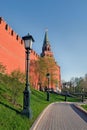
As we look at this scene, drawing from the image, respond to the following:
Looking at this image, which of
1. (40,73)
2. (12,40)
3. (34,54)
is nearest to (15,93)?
(12,40)

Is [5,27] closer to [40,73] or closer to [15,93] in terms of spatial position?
[15,93]

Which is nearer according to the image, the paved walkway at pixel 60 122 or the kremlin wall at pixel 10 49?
the paved walkway at pixel 60 122

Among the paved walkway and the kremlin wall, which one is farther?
the kremlin wall

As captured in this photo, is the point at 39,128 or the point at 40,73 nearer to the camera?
the point at 39,128

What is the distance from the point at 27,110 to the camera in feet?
39.5

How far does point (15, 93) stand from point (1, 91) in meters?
1.28

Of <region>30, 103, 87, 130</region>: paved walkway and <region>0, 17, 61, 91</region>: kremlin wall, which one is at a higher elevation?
<region>0, 17, 61, 91</region>: kremlin wall

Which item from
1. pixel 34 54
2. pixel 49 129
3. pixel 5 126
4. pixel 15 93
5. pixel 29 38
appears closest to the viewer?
pixel 5 126

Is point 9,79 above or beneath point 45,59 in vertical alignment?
beneath

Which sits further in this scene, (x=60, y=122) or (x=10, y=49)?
(x=10, y=49)

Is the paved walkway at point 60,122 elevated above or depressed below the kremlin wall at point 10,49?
below

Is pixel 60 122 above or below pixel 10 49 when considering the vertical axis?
below

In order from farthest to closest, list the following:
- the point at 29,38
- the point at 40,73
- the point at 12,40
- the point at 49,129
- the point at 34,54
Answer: the point at 40,73 < the point at 34,54 < the point at 12,40 < the point at 29,38 < the point at 49,129

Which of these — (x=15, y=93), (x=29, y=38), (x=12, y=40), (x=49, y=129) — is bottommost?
(x=49, y=129)
